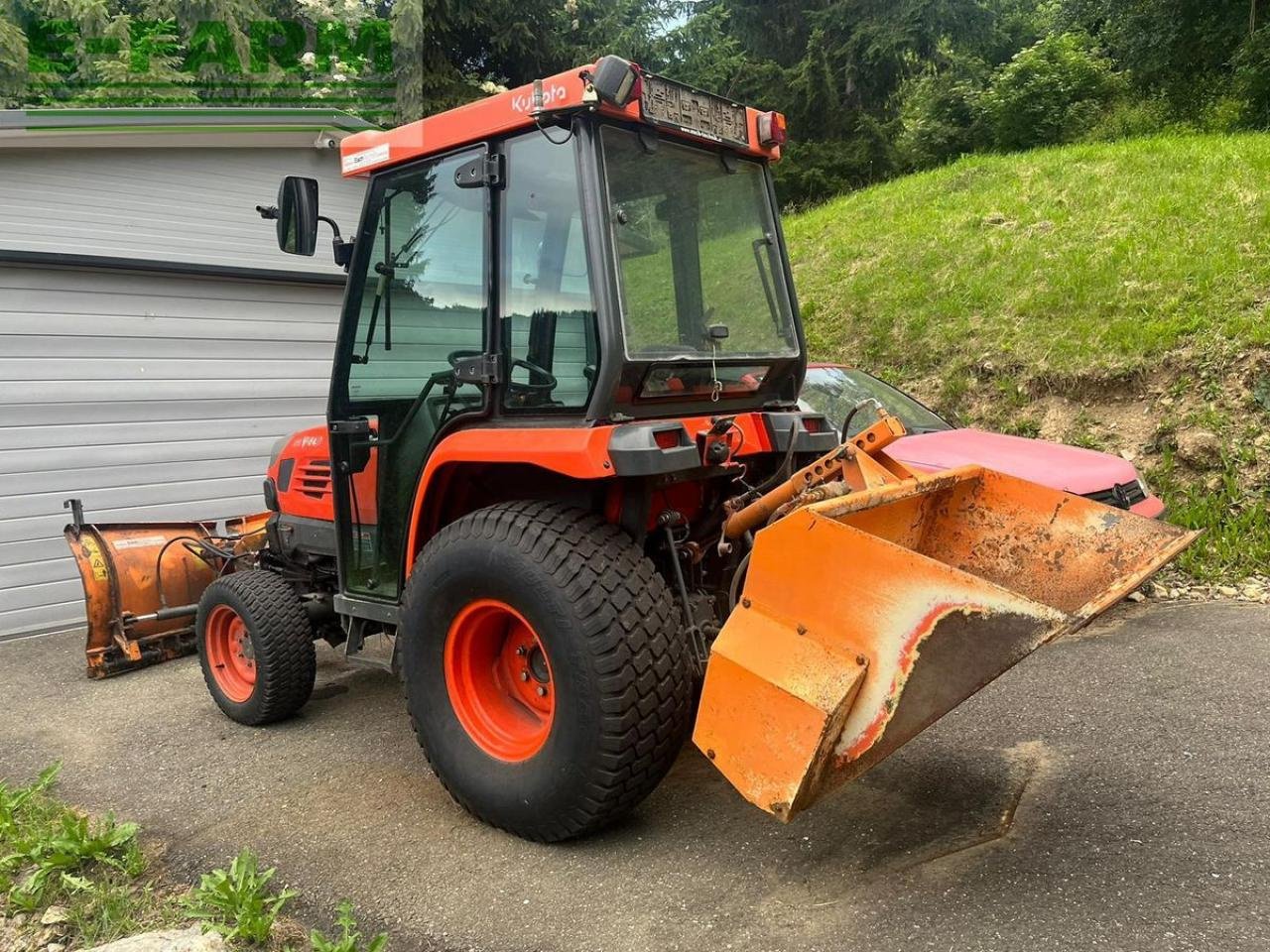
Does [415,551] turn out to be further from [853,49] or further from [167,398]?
[853,49]

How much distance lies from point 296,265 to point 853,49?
11723mm

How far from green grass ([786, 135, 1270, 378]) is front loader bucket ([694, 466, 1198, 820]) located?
17.5ft

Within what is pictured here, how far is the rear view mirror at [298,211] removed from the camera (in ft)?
12.0

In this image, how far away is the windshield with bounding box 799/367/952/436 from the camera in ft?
20.5

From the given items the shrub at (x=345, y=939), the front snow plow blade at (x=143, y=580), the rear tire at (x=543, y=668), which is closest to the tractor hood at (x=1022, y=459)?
the rear tire at (x=543, y=668)

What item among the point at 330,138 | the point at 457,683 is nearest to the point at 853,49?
the point at 330,138

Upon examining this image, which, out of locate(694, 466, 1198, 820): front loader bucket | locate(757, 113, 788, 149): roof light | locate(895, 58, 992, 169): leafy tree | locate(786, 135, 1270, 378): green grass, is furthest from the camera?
locate(895, 58, 992, 169): leafy tree

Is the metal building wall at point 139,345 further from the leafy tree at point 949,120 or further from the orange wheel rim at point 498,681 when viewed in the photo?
the leafy tree at point 949,120

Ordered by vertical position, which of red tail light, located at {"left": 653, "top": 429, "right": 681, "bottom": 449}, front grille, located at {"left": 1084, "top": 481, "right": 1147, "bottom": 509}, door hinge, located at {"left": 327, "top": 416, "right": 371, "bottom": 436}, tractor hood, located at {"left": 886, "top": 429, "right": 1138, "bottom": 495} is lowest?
front grille, located at {"left": 1084, "top": 481, "right": 1147, "bottom": 509}

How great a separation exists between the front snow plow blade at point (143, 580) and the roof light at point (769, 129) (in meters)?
3.54

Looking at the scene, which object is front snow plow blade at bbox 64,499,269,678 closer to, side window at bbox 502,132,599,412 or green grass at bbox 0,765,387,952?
green grass at bbox 0,765,387,952

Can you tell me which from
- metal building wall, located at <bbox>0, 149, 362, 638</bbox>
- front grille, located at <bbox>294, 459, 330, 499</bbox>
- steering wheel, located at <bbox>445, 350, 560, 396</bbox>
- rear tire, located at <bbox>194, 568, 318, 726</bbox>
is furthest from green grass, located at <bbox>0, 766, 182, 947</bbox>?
metal building wall, located at <bbox>0, 149, 362, 638</bbox>

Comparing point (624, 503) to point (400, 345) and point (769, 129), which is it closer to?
point (400, 345)

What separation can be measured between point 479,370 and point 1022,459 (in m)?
3.40
